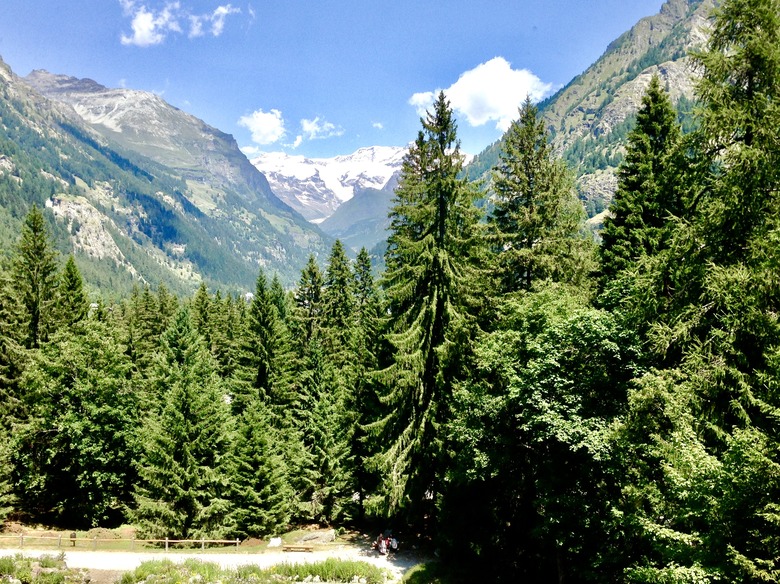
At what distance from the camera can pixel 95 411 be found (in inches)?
1090

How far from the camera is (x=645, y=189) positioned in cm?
2070

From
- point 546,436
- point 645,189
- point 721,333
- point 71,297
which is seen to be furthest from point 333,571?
point 71,297

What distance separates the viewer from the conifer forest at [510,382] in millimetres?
9852

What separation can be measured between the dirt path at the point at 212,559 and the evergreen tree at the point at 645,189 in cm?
1681

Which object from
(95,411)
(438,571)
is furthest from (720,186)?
(95,411)

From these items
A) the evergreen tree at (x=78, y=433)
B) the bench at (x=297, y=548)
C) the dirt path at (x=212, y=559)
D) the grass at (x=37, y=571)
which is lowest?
the bench at (x=297, y=548)

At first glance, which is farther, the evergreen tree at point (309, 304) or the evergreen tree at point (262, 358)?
the evergreen tree at point (309, 304)

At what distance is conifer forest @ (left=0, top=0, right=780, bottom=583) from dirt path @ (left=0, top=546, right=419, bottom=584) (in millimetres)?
2265

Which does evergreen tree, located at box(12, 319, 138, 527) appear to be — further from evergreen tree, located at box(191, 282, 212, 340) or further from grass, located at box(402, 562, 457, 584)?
evergreen tree, located at box(191, 282, 212, 340)

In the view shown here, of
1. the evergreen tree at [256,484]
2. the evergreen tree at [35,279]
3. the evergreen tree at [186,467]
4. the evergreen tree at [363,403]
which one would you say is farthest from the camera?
the evergreen tree at [35,279]

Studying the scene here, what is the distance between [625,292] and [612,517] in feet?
24.0

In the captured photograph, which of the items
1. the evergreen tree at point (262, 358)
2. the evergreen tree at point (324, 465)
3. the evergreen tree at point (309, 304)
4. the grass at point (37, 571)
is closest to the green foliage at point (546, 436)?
the evergreen tree at point (324, 465)

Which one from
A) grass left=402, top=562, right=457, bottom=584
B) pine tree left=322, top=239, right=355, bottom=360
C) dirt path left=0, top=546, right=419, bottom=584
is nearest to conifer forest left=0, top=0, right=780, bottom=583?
grass left=402, top=562, right=457, bottom=584

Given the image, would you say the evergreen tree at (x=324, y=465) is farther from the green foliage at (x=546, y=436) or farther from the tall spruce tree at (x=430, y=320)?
the green foliage at (x=546, y=436)
